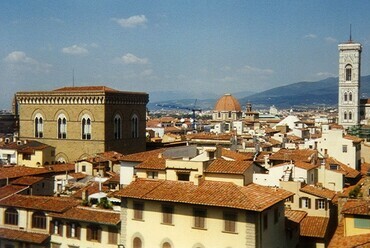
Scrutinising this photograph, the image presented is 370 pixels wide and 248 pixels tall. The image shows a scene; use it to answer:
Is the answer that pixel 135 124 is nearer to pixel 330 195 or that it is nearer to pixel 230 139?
pixel 230 139

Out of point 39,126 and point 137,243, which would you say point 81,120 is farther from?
point 137,243

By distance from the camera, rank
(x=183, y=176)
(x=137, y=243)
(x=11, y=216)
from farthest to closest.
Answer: (x=11, y=216), (x=183, y=176), (x=137, y=243)

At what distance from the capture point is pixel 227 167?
72.2 ft

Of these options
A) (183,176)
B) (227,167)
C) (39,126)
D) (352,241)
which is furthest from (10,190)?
(39,126)

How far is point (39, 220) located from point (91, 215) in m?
2.82

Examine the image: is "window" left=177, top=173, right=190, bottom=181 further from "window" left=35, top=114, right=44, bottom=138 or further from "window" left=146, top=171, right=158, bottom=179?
"window" left=35, top=114, right=44, bottom=138

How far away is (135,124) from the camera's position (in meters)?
52.4

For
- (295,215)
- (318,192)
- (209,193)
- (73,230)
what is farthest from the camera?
(318,192)

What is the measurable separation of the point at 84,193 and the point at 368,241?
45.0 feet

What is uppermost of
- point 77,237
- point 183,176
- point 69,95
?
point 69,95

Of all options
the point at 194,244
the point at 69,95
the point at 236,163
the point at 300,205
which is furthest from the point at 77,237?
the point at 69,95

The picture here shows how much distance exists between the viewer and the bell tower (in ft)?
351

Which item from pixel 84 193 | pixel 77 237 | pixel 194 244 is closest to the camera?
pixel 194 244

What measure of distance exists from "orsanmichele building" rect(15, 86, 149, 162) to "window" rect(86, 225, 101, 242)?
25.9m
